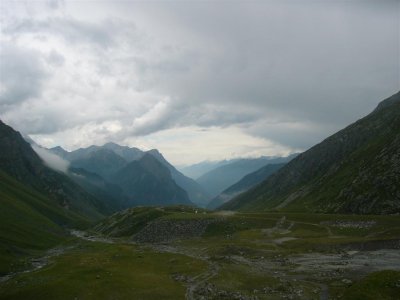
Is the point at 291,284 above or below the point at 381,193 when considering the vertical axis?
below

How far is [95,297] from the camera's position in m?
66.8

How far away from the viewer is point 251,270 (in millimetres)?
86125

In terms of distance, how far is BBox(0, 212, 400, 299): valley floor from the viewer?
66188mm

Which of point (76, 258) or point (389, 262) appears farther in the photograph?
point (76, 258)

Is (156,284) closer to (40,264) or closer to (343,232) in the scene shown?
(40,264)

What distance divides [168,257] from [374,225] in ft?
213

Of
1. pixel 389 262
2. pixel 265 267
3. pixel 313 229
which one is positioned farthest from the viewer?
pixel 313 229

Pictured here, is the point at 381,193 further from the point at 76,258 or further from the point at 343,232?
the point at 76,258

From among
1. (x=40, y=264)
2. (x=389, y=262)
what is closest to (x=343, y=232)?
(x=389, y=262)

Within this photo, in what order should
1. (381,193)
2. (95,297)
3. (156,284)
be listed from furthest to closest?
(381,193)
(156,284)
(95,297)

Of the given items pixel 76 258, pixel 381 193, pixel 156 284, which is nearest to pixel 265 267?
pixel 156 284

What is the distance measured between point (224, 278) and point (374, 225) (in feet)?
238

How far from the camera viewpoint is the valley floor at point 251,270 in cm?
6619

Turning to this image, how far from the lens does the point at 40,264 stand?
110938mm
